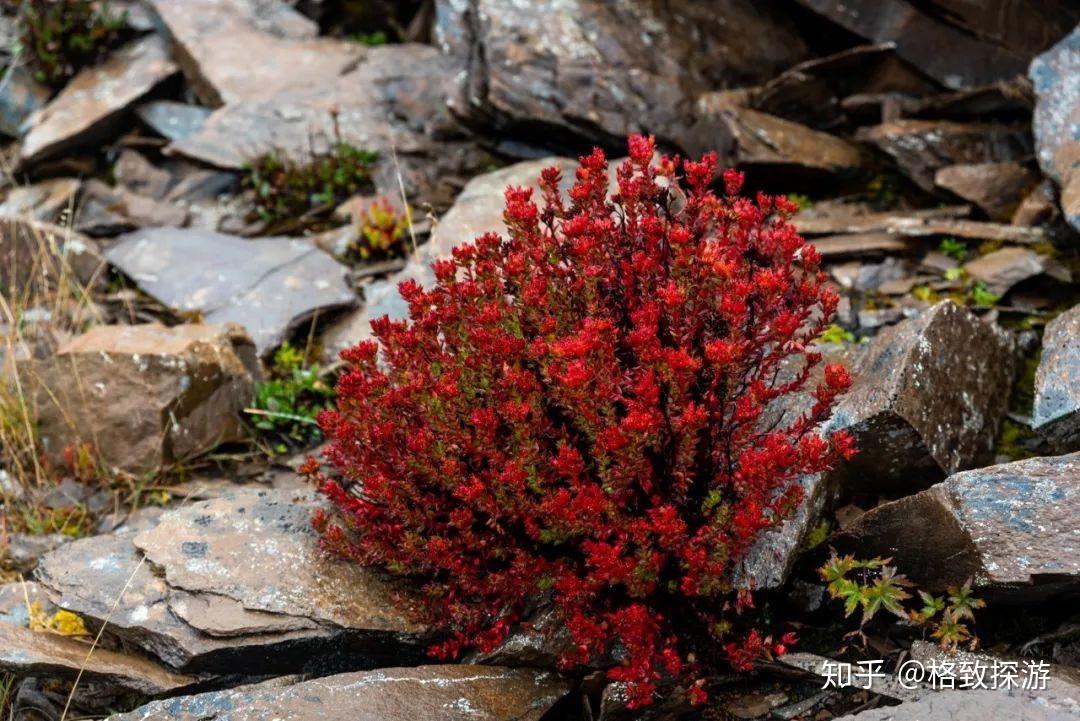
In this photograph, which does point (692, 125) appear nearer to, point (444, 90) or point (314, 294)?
point (444, 90)

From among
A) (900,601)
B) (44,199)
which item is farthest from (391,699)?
(44,199)

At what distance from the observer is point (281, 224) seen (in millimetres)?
8133

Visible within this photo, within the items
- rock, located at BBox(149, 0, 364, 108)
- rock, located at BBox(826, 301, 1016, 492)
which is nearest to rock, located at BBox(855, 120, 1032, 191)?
rock, located at BBox(826, 301, 1016, 492)

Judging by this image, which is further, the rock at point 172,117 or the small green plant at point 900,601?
the rock at point 172,117

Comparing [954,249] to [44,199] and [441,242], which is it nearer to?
[441,242]

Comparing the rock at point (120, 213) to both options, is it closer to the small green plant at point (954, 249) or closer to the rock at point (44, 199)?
the rock at point (44, 199)

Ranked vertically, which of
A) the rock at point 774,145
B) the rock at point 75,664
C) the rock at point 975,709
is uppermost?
the rock at point 774,145

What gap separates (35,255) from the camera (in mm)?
7145

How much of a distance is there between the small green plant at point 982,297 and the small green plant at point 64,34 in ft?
26.9

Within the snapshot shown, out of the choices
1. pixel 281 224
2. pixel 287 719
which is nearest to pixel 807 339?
pixel 287 719

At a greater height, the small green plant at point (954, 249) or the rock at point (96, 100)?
the small green plant at point (954, 249)

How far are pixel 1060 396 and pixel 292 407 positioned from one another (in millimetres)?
4031

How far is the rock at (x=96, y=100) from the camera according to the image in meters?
9.16

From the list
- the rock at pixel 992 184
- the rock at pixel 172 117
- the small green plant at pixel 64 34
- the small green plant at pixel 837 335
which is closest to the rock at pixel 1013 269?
the rock at pixel 992 184
